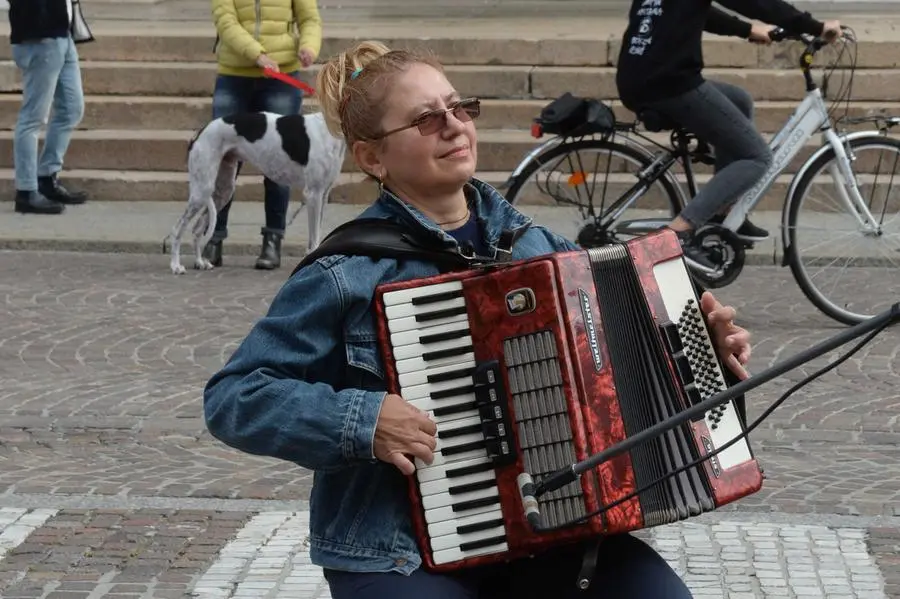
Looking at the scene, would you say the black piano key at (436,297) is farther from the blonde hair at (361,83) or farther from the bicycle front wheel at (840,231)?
the bicycle front wheel at (840,231)

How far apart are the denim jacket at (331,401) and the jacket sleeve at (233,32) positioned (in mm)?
6762

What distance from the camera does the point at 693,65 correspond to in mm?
8133

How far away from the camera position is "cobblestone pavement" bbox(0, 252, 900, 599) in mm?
4891

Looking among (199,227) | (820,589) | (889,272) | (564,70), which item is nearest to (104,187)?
(199,227)

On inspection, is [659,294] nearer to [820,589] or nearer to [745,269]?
[820,589]

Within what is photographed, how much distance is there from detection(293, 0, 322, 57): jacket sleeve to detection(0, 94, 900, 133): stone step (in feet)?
9.03

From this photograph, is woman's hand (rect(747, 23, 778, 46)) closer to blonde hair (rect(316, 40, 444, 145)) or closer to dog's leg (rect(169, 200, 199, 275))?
dog's leg (rect(169, 200, 199, 275))

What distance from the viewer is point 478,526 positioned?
2969 mm

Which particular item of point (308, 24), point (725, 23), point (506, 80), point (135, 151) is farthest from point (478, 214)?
point (506, 80)

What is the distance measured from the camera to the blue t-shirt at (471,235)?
3184 millimetres

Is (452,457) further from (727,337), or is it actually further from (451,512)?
(727,337)

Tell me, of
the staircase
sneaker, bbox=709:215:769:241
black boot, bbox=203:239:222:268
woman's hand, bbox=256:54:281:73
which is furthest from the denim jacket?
the staircase

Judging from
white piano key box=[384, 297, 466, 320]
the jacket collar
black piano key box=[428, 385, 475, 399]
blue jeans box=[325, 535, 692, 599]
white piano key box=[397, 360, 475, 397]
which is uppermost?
the jacket collar

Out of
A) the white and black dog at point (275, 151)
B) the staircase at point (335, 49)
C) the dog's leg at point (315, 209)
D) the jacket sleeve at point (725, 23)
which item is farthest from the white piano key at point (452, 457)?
the staircase at point (335, 49)
